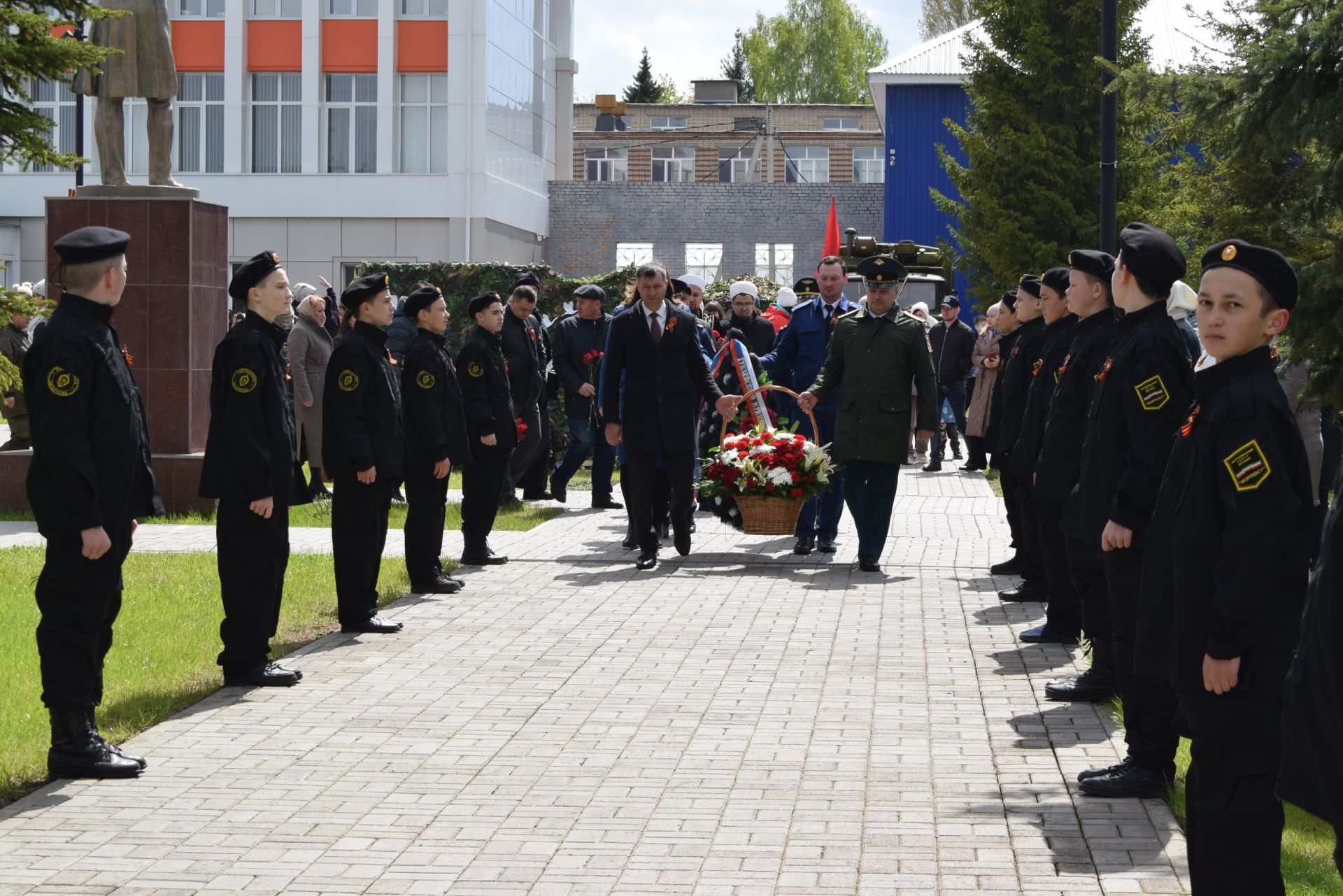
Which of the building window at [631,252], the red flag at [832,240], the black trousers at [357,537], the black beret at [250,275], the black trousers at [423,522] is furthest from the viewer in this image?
the building window at [631,252]

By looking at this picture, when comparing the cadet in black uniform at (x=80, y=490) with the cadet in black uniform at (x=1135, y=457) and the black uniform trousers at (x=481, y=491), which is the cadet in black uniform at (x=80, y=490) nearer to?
the cadet in black uniform at (x=1135, y=457)

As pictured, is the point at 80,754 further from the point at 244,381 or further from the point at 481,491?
the point at 481,491

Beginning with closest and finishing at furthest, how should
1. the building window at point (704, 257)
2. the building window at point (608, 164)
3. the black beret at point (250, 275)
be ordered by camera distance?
the black beret at point (250, 275)
the building window at point (704, 257)
the building window at point (608, 164)

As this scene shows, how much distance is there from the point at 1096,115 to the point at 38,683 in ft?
91.7

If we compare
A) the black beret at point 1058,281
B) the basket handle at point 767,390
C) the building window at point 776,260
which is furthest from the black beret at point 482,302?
the building window at point 776,260

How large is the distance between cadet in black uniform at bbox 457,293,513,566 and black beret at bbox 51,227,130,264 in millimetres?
5580

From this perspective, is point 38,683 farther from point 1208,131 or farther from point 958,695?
point 1208,131

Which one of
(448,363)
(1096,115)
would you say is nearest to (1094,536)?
(448,363)

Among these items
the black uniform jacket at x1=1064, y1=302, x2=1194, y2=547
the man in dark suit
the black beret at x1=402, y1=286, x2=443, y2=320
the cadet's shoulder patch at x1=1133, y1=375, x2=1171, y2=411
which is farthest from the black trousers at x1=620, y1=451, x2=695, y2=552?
the cadet's shoulder patch at x1=1133, y1=375, x2=1171, y2=411

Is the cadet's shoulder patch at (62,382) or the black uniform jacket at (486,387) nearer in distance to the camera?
the cadet's shoulder patch at (62,382)

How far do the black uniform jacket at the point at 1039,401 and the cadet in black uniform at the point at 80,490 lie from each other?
15.4 ft

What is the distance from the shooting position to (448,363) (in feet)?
35.8

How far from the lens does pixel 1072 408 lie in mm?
7781

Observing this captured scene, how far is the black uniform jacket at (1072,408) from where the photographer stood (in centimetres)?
763
